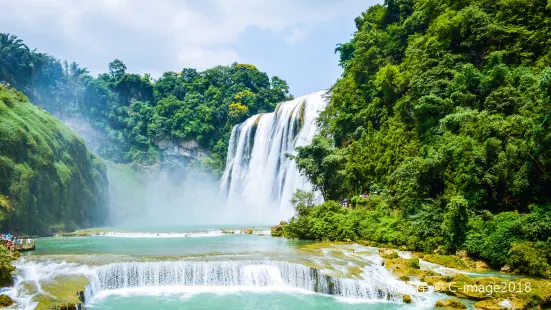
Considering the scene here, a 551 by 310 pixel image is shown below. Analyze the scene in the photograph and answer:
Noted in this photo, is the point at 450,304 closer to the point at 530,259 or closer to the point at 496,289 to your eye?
the point at 496,289

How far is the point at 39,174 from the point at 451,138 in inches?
1030

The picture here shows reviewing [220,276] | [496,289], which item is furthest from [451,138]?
[220,276]

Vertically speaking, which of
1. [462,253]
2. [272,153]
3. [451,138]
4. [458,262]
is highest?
[272,153]

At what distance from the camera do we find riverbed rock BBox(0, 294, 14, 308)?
1202cm

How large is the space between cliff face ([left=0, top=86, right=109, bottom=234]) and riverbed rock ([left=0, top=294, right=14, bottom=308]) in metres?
13.8

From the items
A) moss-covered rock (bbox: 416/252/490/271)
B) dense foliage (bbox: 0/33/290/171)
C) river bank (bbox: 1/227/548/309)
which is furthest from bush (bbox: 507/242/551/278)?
dense foliage (bbox: 0/33/290/171)

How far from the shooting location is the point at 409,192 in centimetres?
1995

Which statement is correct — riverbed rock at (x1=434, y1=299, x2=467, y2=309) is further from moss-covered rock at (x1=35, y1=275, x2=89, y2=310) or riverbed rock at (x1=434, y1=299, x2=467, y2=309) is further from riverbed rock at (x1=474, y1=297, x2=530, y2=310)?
moss-covered rock at (x1=35, y1=275, x2=89, y2=310)

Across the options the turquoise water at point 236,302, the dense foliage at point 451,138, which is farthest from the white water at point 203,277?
the dense foliage at point 451,138

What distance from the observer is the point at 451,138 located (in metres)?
19.0

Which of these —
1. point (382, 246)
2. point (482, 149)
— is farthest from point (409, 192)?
point (482, 149)

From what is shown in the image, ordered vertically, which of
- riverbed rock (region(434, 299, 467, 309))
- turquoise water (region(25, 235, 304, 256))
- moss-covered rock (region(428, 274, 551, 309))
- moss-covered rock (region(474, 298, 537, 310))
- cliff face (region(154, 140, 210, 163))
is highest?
cliff face (region(154, 140, 210, 163))

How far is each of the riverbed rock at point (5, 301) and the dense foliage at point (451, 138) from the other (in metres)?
15.1

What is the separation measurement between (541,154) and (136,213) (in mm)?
46814
